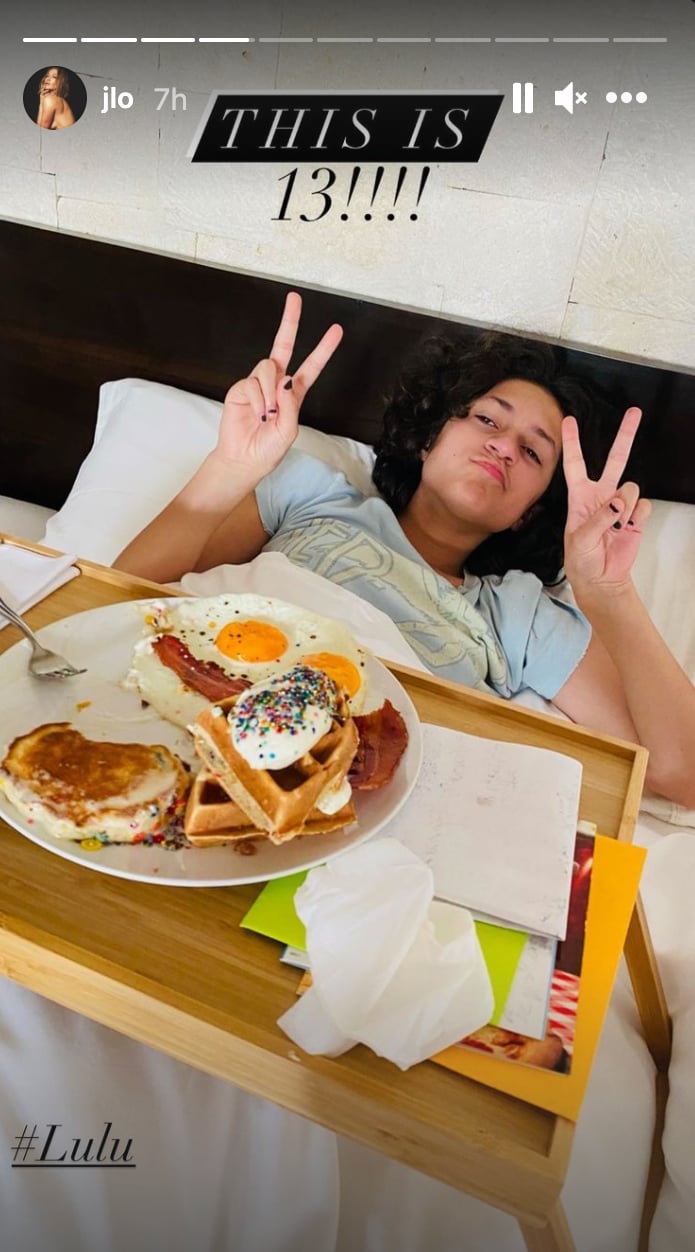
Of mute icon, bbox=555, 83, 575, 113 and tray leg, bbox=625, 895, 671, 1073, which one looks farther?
mute icon, bbox=555, 83, 575, 113

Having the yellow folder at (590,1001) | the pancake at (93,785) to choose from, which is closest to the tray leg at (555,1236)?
the yellow folder at (590,1001)

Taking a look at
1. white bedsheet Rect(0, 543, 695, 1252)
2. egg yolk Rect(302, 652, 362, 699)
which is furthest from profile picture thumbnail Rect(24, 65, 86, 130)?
white bedsheet Rect(0, 543, 695, 1252)

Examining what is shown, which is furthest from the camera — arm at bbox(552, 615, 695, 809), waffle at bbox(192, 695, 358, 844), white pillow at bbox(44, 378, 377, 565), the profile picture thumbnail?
the profile picture thumbnail

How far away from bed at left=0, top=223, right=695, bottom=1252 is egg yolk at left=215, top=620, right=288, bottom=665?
1.43ft

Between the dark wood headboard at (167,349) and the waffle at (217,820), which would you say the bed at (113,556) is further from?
the waffle at (217,820)

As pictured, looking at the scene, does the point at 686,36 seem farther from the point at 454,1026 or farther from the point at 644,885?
the point at 454,1026

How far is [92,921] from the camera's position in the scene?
82cm

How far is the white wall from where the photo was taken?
168cm

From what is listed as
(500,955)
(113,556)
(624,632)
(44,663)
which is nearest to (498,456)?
(624,632)

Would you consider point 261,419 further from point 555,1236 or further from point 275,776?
point 555,1236

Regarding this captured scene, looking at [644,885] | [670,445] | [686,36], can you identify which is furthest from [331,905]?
[686,36]

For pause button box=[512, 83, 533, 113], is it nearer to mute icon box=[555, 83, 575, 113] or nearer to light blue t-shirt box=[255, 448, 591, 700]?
mute icon box=[555, 83, 575, 113]

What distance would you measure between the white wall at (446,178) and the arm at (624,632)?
371 mm

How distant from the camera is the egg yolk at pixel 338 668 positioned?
106 centimetres
